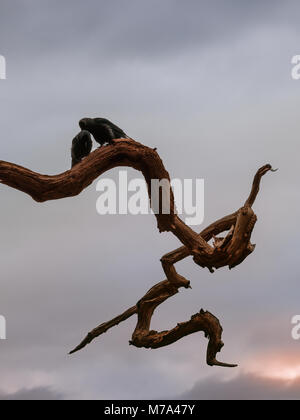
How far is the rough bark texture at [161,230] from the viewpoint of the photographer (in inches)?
356

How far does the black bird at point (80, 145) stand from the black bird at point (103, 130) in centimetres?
20

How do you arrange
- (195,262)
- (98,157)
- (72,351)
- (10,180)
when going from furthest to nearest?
(72,351) → (195,262) → (98,157) → (10,180)

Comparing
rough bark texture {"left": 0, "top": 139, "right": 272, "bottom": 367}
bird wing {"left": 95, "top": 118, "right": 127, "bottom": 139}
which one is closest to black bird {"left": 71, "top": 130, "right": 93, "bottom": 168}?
bird wing {"left": 95, "top": 118, "right": 127, "bottom": 139}

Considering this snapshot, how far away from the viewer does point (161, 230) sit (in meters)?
10.0

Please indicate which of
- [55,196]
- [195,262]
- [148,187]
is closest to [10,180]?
[55,196]

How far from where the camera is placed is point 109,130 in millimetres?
9695

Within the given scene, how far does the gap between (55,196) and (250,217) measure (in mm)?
2762

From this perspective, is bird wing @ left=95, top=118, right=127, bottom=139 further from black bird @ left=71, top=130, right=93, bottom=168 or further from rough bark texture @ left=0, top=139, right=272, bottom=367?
black bird @ left=71, top=130, right=93, bottom=168

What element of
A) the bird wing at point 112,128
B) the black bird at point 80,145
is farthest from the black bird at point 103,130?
the black bird at point 80,145

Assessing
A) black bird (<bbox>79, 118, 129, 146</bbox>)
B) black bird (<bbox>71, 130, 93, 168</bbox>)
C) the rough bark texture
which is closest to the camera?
the rough bark texture

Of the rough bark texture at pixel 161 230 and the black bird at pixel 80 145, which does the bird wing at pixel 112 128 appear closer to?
the rough bark texture at pixel 161 230

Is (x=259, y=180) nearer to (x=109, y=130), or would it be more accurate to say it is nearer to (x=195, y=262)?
(x=195, y=262)

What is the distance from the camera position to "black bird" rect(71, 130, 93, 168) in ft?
33.6

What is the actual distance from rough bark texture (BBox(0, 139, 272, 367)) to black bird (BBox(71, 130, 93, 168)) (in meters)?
0.79
